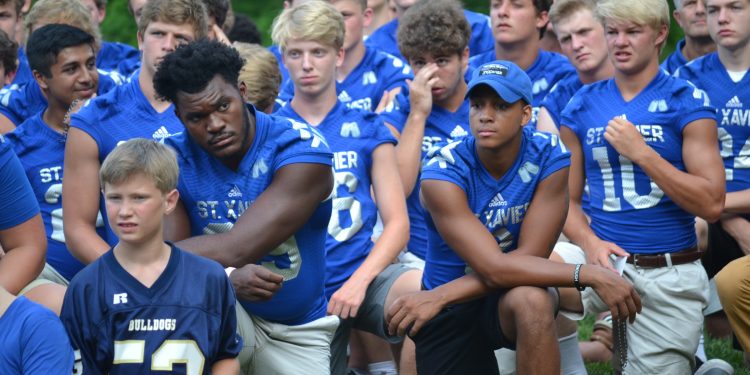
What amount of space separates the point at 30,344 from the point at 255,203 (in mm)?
1168

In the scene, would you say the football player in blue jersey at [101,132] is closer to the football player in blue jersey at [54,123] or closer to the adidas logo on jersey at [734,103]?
the football player in blue jersey at [54,123]

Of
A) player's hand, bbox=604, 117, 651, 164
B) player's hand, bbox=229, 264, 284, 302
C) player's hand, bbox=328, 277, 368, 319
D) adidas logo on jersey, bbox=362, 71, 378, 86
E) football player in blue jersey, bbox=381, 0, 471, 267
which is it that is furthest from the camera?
adidas logo on jersey, bbox=362, 71, 378, 86

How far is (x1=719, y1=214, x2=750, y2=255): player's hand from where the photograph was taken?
20.6 feet

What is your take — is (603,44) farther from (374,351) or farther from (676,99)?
(374,351)

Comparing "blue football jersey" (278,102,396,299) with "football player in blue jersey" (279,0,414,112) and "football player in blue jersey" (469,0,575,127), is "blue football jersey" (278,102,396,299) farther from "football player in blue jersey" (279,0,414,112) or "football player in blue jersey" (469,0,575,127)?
"football player in blue jersey" (469,0,575,127)

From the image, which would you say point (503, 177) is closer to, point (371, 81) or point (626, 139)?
point (626, 139)

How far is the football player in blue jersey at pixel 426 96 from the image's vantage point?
650 centimetres

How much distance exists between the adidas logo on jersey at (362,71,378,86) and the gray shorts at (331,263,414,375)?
161 cm

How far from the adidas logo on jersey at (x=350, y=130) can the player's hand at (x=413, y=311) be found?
3.87 feet

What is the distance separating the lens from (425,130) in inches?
265

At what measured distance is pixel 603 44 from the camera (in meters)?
6.95

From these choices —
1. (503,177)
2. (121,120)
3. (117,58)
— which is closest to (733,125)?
(503,177)

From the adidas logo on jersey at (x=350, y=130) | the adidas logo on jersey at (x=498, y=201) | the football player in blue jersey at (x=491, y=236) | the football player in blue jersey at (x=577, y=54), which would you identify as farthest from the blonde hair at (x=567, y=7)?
the adidas logo on jersey at (x=498, y=201)

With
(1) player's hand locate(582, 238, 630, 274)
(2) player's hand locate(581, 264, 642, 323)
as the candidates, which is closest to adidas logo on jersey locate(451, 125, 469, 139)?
(1) player's hand locate(582, 238, 630, 274)
